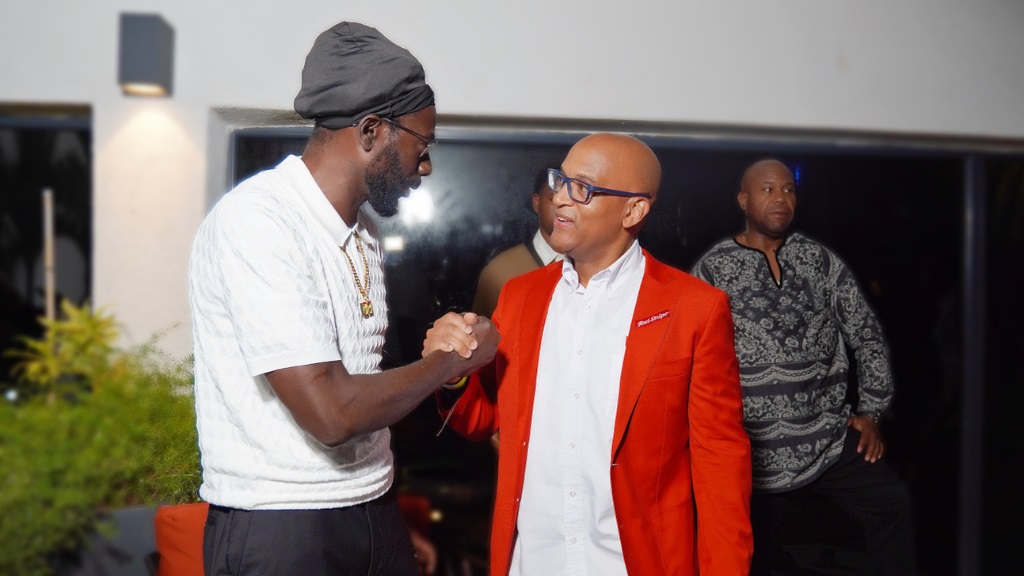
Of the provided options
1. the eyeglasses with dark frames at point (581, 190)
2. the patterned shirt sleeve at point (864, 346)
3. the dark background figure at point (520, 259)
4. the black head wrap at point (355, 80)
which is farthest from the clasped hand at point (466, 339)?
the patterned shirt sleeve at point (864, 346)

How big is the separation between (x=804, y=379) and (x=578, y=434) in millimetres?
1178

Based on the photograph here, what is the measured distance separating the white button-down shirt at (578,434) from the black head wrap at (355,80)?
67cm

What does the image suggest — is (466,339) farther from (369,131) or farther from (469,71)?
(469,71)

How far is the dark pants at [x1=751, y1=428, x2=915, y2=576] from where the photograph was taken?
3.03 metres

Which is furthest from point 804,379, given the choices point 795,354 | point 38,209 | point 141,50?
point 38,209

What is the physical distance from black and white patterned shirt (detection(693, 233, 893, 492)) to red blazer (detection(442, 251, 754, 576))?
0.80m

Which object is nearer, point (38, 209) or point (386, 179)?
point (386, 179)

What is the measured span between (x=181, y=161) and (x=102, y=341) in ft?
2.13

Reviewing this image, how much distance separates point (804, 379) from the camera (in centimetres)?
298

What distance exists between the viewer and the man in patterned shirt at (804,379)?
2.96m

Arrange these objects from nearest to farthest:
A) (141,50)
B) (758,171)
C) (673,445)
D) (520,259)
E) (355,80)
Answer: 1. (355,80)
2. (673,445)
3. (141,50)
4. (520,259)
5. (758,171)

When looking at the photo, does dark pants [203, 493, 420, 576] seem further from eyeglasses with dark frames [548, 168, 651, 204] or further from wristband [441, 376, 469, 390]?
eyeglasses with dark frames [548, 168, 651, 204]

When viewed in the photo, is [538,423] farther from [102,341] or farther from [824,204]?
[824,204]

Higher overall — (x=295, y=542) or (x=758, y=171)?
(x=758, y=171)
